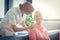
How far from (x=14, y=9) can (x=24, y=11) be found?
11 cm

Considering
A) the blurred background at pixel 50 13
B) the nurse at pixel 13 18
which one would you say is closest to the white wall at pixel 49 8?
the blurred background at pixel 50 13

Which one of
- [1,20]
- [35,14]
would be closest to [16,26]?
[1,20]

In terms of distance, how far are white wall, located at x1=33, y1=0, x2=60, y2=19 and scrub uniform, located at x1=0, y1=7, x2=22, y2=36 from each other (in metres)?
0.44

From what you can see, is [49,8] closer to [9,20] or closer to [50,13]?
[50,13]

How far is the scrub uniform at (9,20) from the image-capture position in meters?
1.27

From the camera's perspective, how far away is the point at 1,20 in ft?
4.27

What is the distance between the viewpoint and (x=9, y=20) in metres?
1.27

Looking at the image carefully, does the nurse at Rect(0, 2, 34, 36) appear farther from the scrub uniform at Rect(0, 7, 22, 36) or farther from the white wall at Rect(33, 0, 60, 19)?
the white wall at Rect(33, 0, 60, 19)

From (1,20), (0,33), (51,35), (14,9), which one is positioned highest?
(14,9)

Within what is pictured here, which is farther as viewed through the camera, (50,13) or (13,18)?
(50,13)

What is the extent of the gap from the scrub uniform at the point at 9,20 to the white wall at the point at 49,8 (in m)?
0.44

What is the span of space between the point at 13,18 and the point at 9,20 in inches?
1.8

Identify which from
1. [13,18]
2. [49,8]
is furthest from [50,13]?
[13,18]

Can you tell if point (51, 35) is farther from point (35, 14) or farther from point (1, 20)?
point (1, 20)
